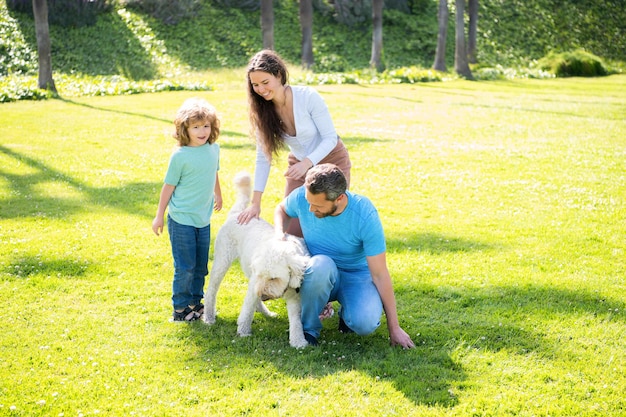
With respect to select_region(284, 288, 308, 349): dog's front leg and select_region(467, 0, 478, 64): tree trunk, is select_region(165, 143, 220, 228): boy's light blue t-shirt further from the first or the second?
select_region(467, 0, 478, 64): tree trunk

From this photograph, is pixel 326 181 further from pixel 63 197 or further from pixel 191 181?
pixel 63 197

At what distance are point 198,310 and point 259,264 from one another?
1.28 metres

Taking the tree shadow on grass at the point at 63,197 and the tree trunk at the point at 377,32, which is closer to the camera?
the tree shadow on grass at the point at 63,197

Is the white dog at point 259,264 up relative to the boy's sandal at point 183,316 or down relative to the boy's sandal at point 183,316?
up

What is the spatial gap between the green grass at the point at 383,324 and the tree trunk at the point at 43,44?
6368 millimetres

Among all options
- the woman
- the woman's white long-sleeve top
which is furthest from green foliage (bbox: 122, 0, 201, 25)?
the woman's white long-sleeve top

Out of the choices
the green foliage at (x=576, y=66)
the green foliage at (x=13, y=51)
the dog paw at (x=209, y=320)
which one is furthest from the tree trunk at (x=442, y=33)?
the dog paw at (x=209, y=320)

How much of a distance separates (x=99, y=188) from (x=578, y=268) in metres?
6.72

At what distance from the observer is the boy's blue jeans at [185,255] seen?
4.87m

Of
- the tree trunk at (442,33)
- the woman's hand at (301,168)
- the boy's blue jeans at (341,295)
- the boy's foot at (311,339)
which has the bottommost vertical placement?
the boy's foot at (311,339)

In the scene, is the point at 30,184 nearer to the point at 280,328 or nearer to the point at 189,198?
the point at 189,198

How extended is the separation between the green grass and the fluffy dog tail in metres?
0.94

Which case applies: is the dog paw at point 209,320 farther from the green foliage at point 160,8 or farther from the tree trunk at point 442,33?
the green foliage at point 160,8

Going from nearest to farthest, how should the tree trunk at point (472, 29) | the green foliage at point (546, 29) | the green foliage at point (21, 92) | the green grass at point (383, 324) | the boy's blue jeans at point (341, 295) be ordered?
the green grass at point (383, 324), the boy's blue jeans at point (341, 295), the green foliage at point (21, 92), the tree trunk at point (472, 29), the green foliage at point (546, 29)
